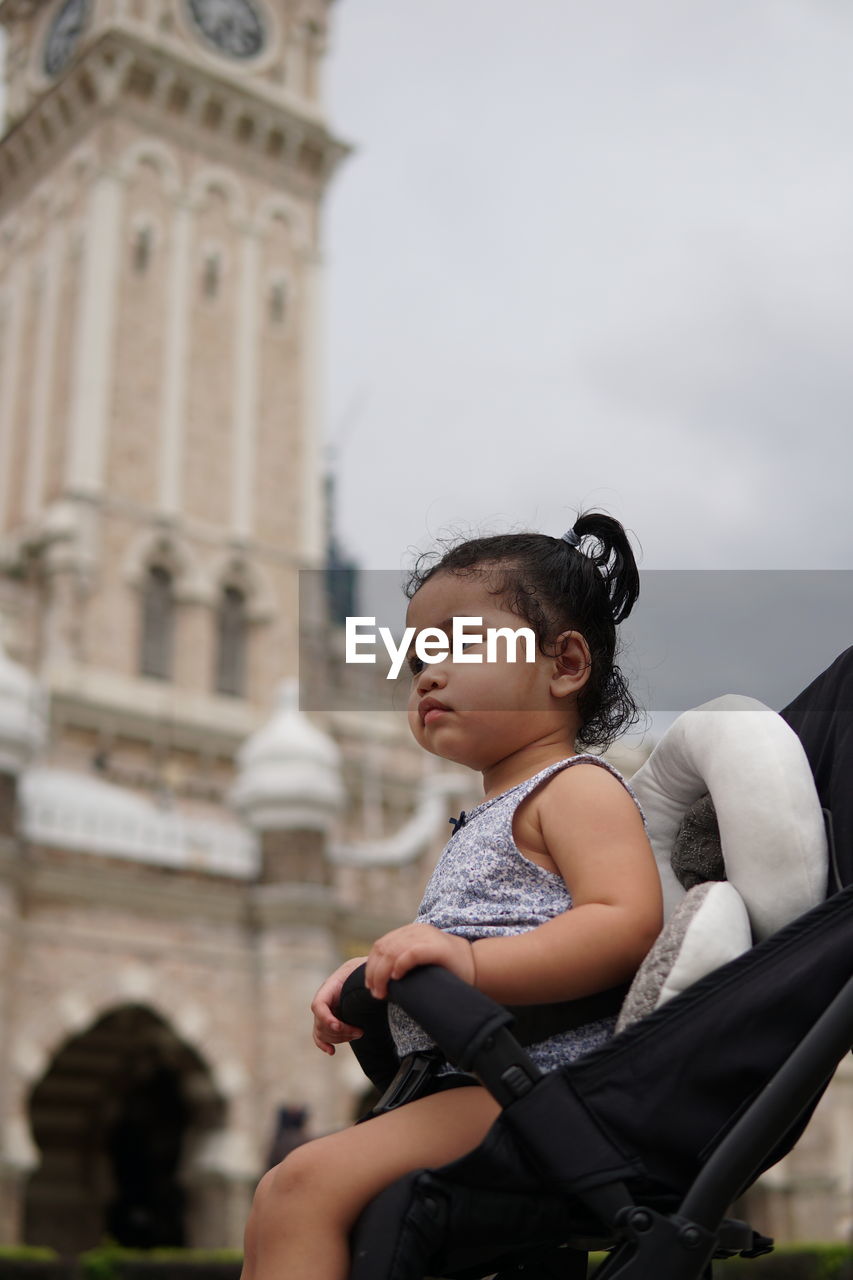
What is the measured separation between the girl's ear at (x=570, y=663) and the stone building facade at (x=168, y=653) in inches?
398

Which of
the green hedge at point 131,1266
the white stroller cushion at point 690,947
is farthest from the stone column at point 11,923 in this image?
the white stroller cushion at point 690,947

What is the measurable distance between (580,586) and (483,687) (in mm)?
219

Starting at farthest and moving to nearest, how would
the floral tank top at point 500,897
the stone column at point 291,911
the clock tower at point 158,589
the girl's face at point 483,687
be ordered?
1. the stone column at point 291,911
2. the clock tower at point 158,589
3. the girl's face at point 483,687
4. the floral tank top at point 500,897

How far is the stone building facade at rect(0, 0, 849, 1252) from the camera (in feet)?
49.9

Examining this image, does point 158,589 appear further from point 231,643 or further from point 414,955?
point 414,955

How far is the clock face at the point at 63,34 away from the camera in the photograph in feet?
93.6

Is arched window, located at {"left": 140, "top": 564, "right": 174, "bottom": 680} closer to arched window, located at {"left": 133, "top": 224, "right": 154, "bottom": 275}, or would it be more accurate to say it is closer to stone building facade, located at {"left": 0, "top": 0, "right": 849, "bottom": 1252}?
stone building facade, located at {"left": 0, "top": 0, "right": 849, "bottom": 1252}

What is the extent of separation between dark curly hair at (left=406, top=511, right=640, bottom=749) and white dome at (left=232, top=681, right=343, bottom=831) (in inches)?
561

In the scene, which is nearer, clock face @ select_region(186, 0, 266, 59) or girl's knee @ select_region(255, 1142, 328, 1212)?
girl's knee @ select_region(255, 1142, 328, 1212)

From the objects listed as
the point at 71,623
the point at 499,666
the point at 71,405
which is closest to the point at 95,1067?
the point at 71,623

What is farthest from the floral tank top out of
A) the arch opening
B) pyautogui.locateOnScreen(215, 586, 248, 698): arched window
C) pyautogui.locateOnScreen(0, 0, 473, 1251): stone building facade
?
pyautogui.locateOnScreen(215, 586, 248, 698): arched window

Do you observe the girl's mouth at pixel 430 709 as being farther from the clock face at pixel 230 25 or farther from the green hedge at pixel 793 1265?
the clock face at pixel 230 25

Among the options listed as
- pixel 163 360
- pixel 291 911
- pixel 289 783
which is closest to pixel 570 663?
pixel 291 911

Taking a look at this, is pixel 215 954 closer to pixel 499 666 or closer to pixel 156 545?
pixel 156 545
